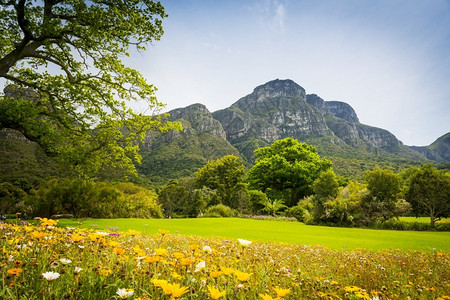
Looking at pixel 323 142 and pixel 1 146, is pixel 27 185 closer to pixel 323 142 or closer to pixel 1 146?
pixel 1 146

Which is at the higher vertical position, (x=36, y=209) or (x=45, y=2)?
(x=45, y=2)

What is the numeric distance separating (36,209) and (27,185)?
16719 mm

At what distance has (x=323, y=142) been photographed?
124 meters

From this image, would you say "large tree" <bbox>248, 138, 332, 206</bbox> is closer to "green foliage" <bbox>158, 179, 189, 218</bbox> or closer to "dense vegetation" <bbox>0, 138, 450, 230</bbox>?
"dense vegetation" <bbox>0, 138, 450, 230</bbox>

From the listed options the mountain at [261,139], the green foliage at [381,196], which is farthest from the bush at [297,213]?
the mountain at [261,139]

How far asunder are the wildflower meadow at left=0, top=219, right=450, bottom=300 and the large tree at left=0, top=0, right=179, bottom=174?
6.52 meters

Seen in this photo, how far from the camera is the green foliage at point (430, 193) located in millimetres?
15742

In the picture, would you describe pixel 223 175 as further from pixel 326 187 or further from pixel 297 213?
pixel 326 187

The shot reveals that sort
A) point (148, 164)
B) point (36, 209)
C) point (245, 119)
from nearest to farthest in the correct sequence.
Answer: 1. point (36, 209)
2. point (148, 164)
3. point (245, 119)

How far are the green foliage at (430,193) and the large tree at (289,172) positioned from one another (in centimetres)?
1304

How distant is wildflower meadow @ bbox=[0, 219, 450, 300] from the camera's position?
1.35m

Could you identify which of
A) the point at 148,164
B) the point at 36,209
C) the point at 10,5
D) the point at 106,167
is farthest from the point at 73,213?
the point at 148,164

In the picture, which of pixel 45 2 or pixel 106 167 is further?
pixel 106 167

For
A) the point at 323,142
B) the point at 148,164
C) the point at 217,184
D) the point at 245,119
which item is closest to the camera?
the point at 217,184
